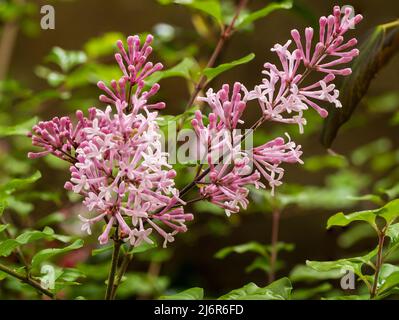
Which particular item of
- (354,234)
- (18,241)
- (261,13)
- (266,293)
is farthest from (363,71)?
(354,234)

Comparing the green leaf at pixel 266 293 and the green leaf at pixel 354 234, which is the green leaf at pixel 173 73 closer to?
the green leaf at pixel 266 293

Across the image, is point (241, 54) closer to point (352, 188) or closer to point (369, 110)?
point (369, 110)

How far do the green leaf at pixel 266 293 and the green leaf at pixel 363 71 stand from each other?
1.11 ft

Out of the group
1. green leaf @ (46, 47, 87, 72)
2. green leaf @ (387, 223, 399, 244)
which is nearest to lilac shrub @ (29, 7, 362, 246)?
green leaf @ (387, 223, 399, 244)

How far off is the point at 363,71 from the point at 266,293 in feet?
1.52

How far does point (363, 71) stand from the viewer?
3.14ft

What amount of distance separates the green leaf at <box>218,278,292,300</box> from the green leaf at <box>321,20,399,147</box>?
0.34 metres

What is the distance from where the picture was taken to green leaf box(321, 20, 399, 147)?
0.95 metres

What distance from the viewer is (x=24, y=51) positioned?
2.81 m

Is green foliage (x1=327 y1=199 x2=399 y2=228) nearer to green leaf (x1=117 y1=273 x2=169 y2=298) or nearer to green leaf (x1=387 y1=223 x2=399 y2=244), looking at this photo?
green leaf (x1=387 y1=223 x2=399 y2=244)

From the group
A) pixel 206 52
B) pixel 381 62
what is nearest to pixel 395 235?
pixel 381 62

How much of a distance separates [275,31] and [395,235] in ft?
6.02

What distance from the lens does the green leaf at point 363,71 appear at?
0.95 metres

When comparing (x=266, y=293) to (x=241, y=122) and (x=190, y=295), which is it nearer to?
(x=190, y=295)
